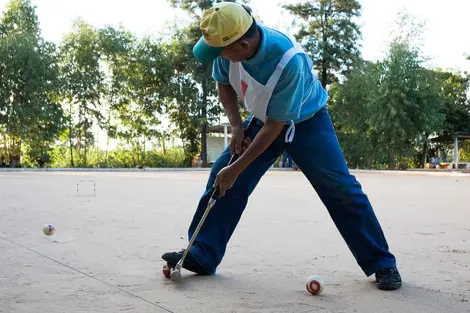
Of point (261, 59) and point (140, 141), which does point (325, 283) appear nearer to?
point (261, 59)

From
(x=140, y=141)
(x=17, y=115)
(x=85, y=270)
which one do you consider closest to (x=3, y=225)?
(x=85, y=270)

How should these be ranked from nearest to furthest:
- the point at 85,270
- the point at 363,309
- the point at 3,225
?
the point at 363,309 → the point at 85,270 → the point at 3,225

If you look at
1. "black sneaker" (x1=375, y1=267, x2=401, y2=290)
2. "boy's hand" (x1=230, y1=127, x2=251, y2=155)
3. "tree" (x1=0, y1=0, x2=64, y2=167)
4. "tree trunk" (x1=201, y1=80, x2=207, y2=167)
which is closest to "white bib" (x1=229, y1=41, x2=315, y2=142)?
"boy's hand" (x1=230, y1=127, x2=251, y2=155)

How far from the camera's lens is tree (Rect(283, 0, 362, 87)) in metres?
34.0

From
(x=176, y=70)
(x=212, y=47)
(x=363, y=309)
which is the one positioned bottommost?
(x=363, y=309)

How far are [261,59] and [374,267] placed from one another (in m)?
1.28

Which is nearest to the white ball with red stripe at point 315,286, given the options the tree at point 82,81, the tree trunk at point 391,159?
the tree at point 82,81

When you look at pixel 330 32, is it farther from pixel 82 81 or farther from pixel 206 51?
pixel 206 51

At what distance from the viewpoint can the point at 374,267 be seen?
3.11m

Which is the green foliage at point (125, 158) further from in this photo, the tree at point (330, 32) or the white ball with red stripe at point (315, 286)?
the white ball with red stripe at point (315, 286)

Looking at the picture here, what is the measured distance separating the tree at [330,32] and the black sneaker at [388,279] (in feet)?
104

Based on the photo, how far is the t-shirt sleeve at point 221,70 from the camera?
10.1 ft

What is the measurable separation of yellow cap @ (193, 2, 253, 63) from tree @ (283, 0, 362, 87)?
31898 millimetres

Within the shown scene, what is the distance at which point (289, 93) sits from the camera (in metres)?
2.73
